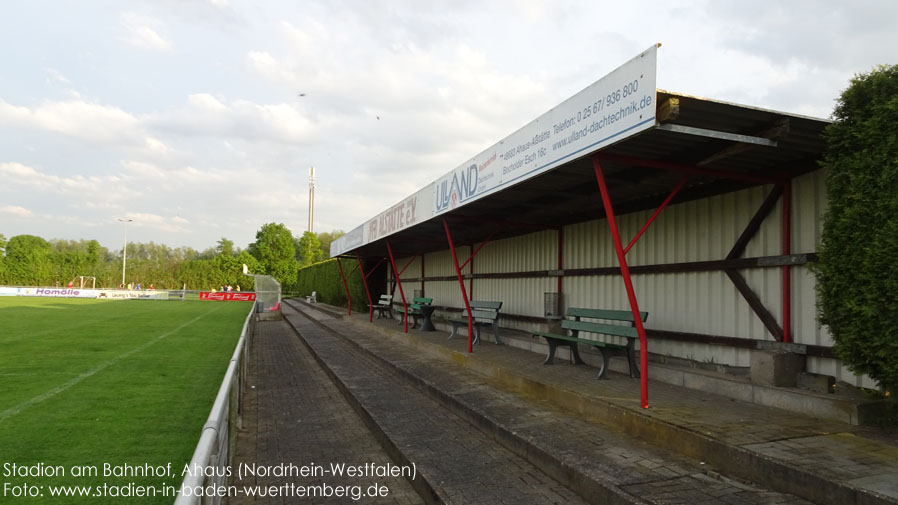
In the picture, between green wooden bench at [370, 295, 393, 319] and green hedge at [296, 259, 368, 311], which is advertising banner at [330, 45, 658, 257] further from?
green hedge at [296, 259, 368, 311]

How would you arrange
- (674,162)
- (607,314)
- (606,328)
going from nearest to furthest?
(674,162) → (606,328) → (607,314)

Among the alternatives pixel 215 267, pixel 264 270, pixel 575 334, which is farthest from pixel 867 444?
pixel 215 267

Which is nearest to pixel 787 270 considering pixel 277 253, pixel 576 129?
pixel 576 129

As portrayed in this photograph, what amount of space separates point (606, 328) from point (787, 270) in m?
2.19

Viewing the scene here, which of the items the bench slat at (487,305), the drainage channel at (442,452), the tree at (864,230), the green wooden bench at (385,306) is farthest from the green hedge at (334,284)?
the tree at (864,230)

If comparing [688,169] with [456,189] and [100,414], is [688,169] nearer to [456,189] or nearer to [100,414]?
[456,189]

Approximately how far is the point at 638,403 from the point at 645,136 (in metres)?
2.52

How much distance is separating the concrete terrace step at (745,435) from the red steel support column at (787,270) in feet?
3.16

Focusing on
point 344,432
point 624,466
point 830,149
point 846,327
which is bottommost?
point 344,432

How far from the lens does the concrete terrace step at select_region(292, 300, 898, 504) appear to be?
3.09 meters

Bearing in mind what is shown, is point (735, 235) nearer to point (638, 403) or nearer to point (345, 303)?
point (638, 403)

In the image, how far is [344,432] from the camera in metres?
5.66

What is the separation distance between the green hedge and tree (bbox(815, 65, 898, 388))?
18442 mm

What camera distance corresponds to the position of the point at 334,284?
27859 millimetres
